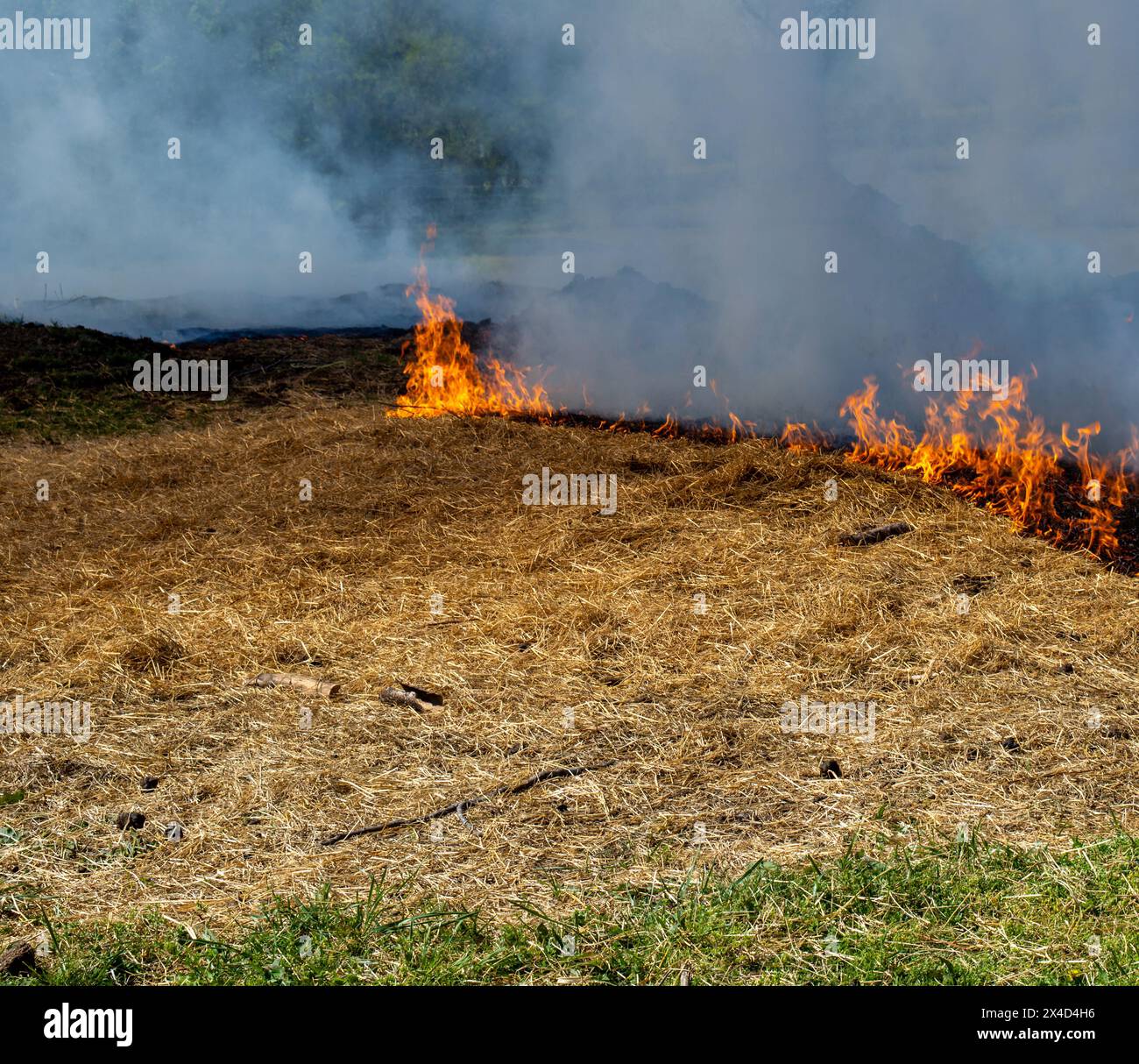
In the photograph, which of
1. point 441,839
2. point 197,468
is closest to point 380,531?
point 197,468

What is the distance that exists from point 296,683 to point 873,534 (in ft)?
13.9

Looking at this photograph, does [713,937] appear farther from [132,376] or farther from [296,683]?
[132,376]

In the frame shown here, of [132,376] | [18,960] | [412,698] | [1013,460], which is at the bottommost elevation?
[18,960]

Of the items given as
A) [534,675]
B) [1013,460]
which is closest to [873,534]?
[1013,460]

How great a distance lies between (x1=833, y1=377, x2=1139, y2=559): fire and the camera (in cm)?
799

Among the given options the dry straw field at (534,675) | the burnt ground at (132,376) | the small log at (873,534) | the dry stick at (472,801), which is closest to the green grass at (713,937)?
the dry straw field at (534,675)

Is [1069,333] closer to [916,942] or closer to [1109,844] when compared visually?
[1109,844]

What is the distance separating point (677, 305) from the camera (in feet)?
40.7

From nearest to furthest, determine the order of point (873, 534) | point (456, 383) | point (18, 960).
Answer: point (18, 960) < point (873, 534) < point (456, 383)

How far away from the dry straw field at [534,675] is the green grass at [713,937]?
0.24 metres

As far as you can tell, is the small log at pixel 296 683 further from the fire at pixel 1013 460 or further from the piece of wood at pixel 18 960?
the fire at pixel 1013 460

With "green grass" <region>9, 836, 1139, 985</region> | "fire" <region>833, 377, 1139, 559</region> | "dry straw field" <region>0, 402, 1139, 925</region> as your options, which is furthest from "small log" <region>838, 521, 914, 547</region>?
"green grass" <region>9, 836, 1139, 985</region>

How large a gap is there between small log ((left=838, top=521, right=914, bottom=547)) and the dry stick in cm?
352

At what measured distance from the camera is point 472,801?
4609 millimetres
